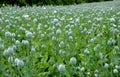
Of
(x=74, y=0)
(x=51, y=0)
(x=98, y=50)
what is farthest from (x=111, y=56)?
(x=74, y=0)

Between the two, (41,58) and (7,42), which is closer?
(41,58)

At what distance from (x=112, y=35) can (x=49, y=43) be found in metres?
1.05

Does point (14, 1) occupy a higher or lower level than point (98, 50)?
lower

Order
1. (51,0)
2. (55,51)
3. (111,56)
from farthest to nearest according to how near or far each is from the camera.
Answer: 1. (51,0)
2. (55,51)
3. (111,56)

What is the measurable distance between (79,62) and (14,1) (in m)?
13.7

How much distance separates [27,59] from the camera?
281 cm

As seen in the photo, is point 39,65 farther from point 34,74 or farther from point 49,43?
point 49,43

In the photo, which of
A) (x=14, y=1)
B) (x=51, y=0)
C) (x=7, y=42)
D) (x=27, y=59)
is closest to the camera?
(x=27, y=59)

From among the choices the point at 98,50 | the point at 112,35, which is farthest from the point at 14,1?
the point at 98,50

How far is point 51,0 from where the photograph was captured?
1844 centimetres

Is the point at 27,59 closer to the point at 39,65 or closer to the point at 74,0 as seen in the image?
the point at 39,65

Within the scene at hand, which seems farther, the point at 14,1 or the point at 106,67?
the point at 14,1

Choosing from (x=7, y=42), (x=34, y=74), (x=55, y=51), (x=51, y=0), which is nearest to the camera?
(x=34, y=74)

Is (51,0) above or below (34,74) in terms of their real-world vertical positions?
below
